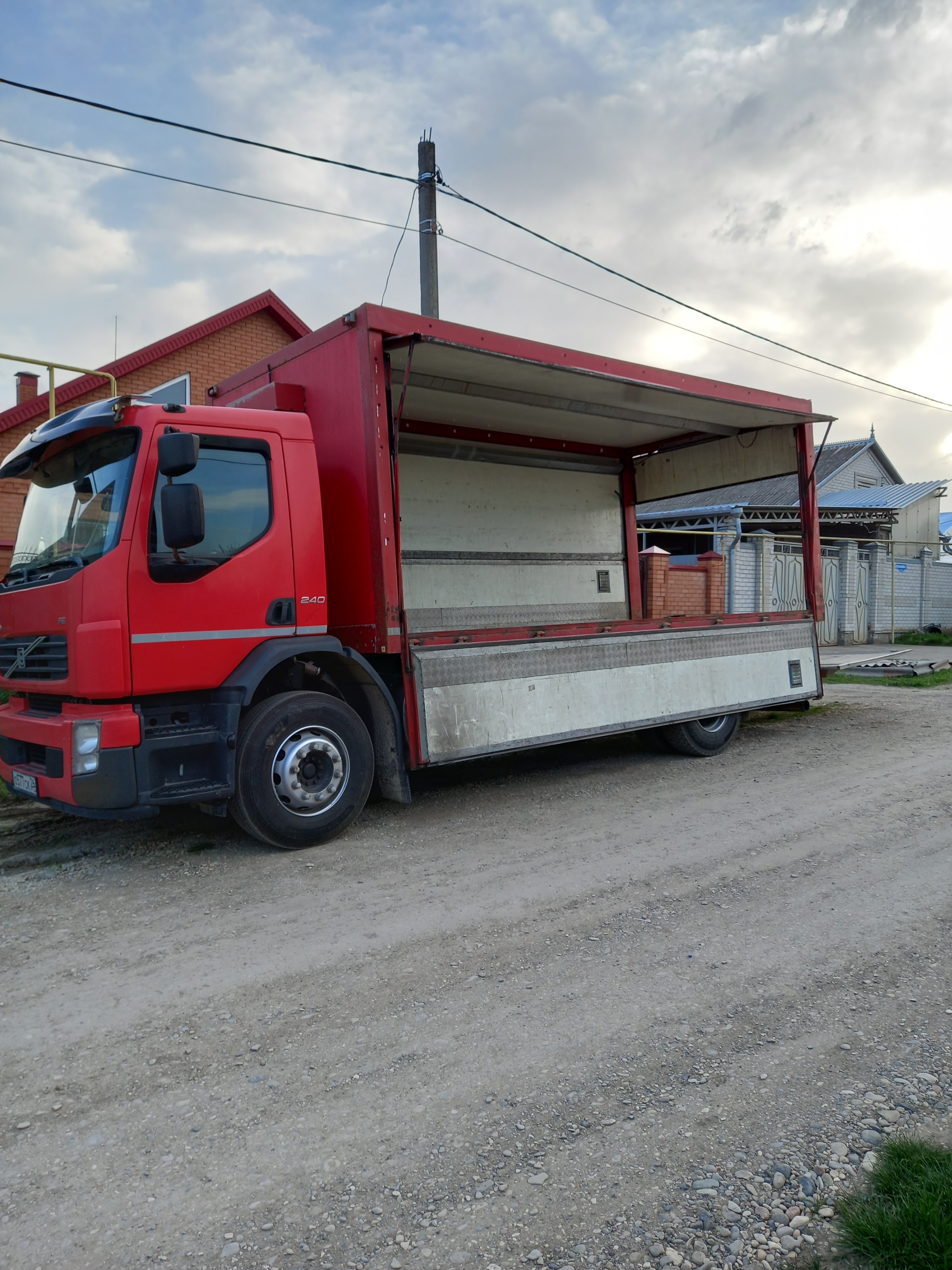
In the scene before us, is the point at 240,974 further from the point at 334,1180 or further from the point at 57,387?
the point at 57,387

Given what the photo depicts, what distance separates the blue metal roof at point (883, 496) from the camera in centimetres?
2889

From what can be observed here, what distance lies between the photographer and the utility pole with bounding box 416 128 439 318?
1189 cm

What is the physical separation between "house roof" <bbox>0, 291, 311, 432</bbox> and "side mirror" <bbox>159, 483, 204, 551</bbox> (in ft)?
28.2

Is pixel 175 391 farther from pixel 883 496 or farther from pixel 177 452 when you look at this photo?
pixel 883 496

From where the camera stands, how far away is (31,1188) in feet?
8.00

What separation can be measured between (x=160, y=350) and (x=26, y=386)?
304cm

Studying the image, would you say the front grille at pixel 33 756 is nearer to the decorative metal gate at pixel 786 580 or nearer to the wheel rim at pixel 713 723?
the wheel rim at pixel 713 723

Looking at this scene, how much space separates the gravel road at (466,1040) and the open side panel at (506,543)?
12.1 feet

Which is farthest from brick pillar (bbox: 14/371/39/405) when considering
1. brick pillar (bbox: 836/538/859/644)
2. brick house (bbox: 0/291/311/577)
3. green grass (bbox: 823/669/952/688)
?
brick pillar (bbox: 836/538/859/644)

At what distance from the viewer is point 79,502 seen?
5.37m

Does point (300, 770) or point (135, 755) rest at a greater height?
point (135, 755)

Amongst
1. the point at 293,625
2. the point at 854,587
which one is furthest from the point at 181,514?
the point at 854,587

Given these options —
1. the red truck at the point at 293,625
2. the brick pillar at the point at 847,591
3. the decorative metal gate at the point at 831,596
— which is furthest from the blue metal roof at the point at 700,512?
the red truck at the point at 293,625

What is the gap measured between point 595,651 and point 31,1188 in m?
5.36
